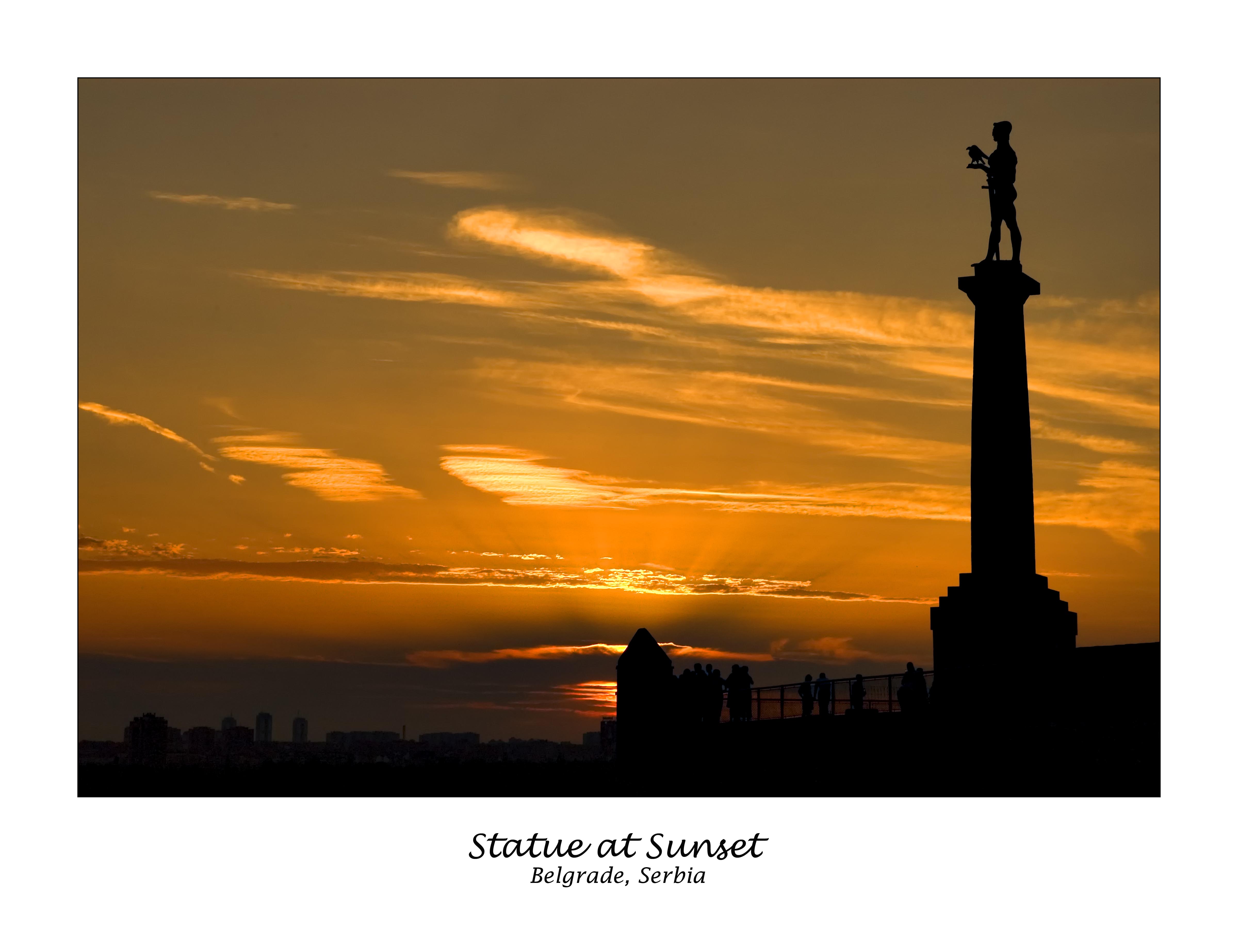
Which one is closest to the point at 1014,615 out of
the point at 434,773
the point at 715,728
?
the point at 715,728

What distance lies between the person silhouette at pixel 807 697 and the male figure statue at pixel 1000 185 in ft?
28.5

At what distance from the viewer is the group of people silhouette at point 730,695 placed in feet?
114

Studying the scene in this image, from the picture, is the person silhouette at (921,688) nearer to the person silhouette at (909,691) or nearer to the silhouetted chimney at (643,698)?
the person silhouette at (909,691)

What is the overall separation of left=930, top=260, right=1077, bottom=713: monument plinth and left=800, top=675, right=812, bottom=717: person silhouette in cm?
298

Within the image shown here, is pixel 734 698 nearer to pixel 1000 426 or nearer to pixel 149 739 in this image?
pixel 1000 426

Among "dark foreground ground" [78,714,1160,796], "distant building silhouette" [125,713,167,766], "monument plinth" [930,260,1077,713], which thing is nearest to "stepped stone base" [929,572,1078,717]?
"monument plinth" [930,260,1077,713]

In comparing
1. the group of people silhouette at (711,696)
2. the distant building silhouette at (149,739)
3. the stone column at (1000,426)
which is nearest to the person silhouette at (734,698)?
the group of people silhouette at (711,696)

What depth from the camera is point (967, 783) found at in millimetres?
28938

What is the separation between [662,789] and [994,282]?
1178 centimetres

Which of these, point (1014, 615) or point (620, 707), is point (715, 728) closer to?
point (620, 707)

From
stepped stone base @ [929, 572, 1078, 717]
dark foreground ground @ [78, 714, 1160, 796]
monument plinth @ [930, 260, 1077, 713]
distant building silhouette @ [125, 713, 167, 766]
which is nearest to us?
dark foreground ground @ [78, 714, 1160, 796]

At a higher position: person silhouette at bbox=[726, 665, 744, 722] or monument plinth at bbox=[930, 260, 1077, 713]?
monument plinth at bbox=[930, 260, 1077, 713]

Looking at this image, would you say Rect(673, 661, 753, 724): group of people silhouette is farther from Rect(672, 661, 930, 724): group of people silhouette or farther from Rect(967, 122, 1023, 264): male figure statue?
Rect(967, 122, 1023, 264): male figure statue

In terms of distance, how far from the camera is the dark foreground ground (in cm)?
2773
